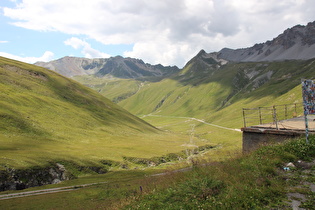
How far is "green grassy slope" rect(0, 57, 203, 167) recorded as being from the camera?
60.0 metres

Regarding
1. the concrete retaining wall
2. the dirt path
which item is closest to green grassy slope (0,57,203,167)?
the dirt path

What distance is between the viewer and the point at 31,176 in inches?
1748

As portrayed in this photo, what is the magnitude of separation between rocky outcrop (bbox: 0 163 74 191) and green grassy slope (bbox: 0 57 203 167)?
1.97m

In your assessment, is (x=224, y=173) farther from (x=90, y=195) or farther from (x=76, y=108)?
(x=76, y=108)

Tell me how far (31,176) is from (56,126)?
47.4 metres

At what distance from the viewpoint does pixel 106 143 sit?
89.4 metres

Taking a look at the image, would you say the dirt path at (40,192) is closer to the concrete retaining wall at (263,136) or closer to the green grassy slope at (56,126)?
the green grassy slope at (56,126)

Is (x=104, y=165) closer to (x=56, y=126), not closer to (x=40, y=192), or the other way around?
(x=40, y=192)

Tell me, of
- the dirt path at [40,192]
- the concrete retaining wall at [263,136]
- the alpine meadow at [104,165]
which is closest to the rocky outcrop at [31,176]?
the alpine meadow at [104,165]

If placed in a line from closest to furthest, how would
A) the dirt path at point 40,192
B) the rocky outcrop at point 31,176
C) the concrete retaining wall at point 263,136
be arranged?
the concrete retaining wall at point 263,136
the dirt path at point 40,192
the rocky outcrop at point 31,176

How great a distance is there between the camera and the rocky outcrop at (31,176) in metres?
39.9

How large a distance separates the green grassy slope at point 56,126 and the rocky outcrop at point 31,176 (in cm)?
197

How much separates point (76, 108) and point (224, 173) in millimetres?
117378

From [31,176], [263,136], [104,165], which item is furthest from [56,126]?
[263,136]
